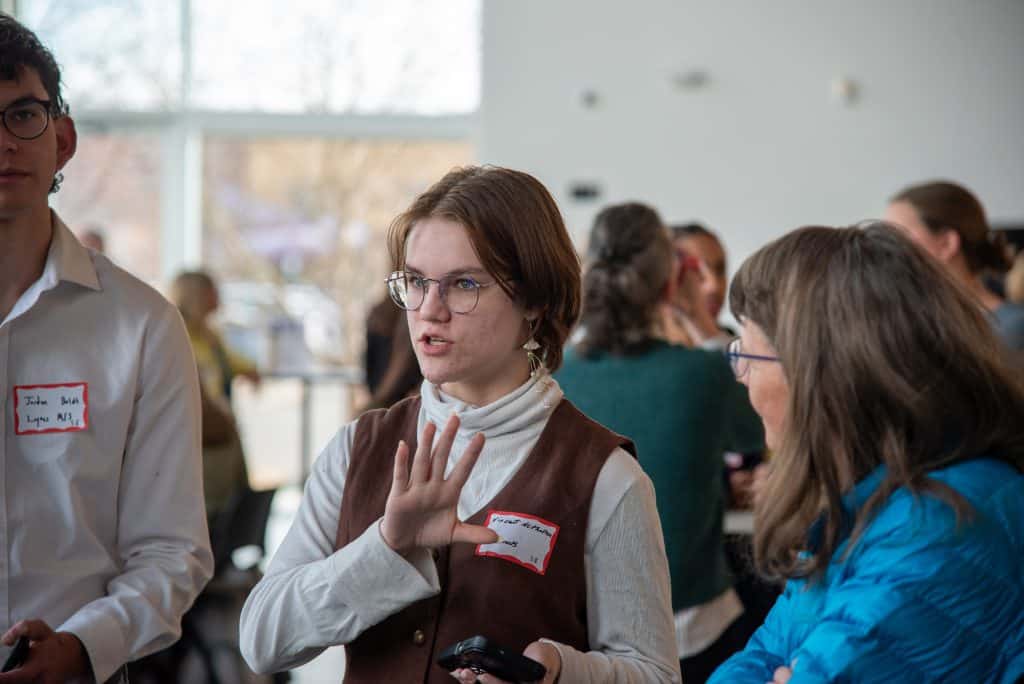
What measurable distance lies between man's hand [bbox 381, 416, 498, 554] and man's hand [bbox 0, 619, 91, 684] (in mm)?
613

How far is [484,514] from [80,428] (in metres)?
0.72

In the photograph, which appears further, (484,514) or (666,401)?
(666,401)

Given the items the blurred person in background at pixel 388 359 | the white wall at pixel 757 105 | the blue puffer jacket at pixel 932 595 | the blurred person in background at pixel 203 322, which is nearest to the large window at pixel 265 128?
the white wall at pixel 757 105

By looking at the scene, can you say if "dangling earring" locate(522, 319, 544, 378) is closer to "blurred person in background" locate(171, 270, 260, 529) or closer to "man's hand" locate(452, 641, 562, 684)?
"man's hand" locate(452, 641, 562, 684)

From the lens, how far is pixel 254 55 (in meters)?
9.42

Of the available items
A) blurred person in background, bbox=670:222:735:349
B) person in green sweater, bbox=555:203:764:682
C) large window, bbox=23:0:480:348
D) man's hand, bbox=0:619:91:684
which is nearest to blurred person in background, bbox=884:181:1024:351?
blurred person in background, bbox=670:222:735:349

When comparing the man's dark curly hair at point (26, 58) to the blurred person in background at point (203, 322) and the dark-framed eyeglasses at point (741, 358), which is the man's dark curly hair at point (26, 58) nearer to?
the dark-framed eyeglasses at point (741, 358)

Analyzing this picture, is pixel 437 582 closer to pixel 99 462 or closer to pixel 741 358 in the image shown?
pixel 741 358

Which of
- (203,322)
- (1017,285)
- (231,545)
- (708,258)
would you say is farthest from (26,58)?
(203,322)

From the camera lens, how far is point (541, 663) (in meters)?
1.44

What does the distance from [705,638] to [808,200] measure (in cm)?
658

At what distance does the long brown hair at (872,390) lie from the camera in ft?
4.52

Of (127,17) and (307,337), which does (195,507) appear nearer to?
(307,337)

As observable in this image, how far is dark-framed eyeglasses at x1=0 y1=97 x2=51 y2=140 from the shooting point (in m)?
1.79
